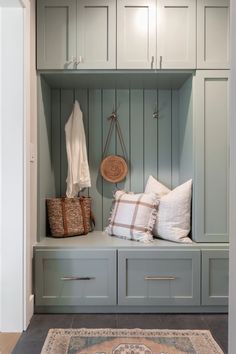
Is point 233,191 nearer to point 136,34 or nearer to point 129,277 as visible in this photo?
point 129,277

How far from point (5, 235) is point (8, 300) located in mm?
444

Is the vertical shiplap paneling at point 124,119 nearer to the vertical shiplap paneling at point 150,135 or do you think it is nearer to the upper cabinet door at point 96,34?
the vertical shiplap paneling at point 150,135

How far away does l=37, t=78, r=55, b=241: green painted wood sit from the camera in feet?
8.46

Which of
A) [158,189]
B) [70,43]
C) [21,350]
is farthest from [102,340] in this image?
[70,43]

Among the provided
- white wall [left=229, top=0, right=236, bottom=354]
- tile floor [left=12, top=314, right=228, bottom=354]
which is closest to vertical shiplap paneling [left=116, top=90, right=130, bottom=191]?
tile floor [left=12, top=314, right=228, bottom=354]

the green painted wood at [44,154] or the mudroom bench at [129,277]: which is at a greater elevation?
the green painted wood at [44,154]

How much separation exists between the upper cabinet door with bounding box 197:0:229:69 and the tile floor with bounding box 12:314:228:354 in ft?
6.17

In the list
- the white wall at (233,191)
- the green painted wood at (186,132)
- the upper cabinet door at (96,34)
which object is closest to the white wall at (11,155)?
the upper cabinet door at (96,34)

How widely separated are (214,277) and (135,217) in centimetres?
75

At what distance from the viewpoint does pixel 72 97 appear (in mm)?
3051

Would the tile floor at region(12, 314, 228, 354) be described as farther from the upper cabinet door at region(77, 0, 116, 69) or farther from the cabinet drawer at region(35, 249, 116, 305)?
the upper cabinet door at region(77, 0, 116, 69)

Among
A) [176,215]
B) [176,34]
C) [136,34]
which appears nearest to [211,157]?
[176,215]

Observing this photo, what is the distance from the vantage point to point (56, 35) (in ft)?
8.29

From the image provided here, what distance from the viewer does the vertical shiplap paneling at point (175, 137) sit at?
3.05 m
